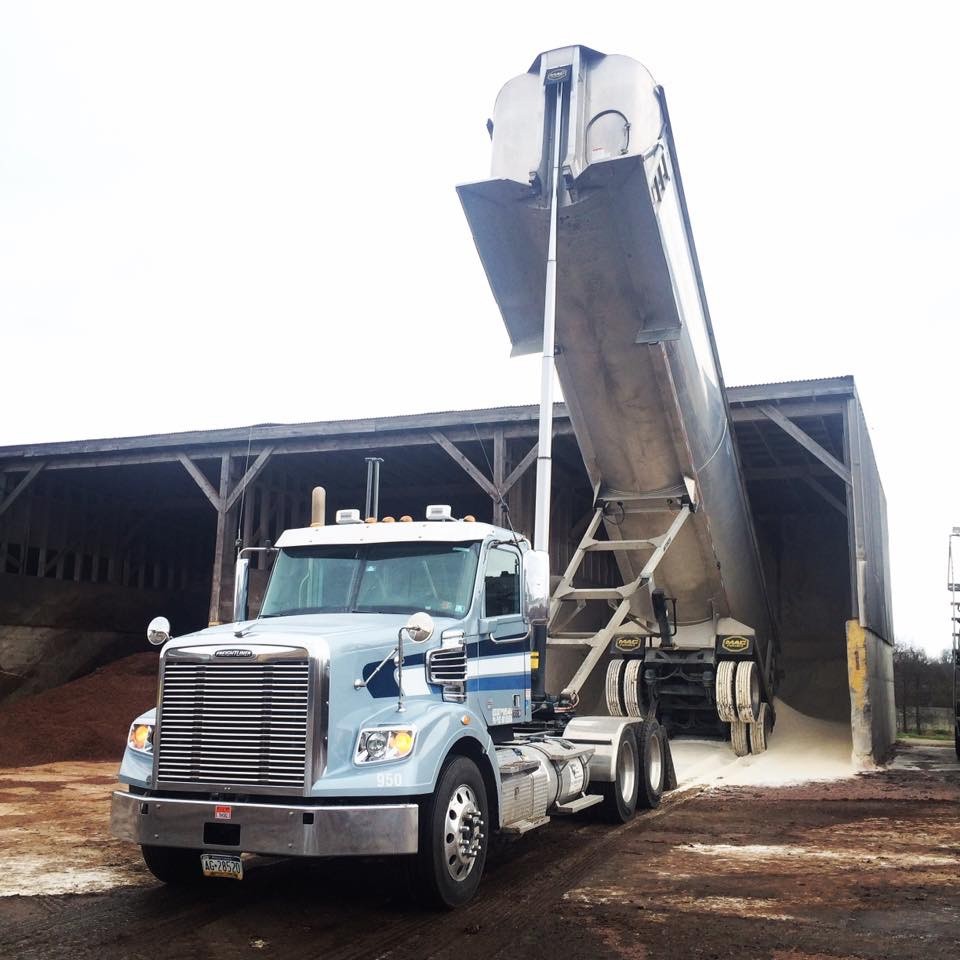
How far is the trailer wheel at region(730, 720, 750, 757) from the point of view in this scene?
567 inches

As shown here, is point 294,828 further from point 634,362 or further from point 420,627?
point 634,362

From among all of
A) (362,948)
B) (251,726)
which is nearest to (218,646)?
(251,726)

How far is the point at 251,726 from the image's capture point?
5801 mm

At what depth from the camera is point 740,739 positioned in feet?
47.4

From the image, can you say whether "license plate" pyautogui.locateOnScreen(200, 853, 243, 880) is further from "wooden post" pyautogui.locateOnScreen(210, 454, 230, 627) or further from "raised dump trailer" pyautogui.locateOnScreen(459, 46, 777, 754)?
"wooden post" pyautogui.locateOnScreen(210, 454, 230, 627)

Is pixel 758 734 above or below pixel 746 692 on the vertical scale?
below

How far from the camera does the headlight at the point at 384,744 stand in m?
5.73

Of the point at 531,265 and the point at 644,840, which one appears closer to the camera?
the point at 644,840

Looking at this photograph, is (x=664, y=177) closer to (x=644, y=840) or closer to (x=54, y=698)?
(x=644, y=840)

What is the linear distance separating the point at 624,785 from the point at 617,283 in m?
5.07

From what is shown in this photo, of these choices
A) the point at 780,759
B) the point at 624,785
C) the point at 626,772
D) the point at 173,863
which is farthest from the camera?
the point at 780,759

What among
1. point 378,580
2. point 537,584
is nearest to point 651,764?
point 537,584

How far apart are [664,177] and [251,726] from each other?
278 inches

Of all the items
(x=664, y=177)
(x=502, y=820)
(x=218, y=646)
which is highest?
(x=664, y=177)
